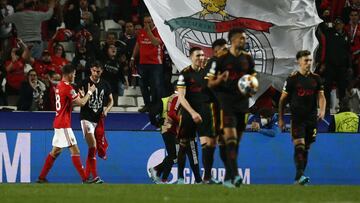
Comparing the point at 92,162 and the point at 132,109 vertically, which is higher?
the point at 132,109

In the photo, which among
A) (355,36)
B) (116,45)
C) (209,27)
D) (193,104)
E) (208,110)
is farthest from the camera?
(355,36)

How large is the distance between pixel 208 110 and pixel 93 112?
3.34m

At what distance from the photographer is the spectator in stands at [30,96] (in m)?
25.2

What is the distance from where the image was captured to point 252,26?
79.1 feet

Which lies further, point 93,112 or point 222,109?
point 93,112

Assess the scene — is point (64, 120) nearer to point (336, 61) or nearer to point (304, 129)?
point (304, 129)

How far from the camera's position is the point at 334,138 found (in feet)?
76.6

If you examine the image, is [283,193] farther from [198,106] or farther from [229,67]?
[198,106]

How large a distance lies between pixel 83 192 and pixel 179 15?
8.12m

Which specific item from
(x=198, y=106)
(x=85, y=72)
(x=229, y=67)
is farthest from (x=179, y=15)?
(x=229, y=67)

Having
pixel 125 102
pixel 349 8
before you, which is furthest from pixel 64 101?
pixel 349 8

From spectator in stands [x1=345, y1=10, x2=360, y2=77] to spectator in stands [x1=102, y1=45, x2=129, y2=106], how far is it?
5.16 meters

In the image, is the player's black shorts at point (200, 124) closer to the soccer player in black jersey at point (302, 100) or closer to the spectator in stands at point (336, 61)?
the soccer player in black jersey at point (302, 100)

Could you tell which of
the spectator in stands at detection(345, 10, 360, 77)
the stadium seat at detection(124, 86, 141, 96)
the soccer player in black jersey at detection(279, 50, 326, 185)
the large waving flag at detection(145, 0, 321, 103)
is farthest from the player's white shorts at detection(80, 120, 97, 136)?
the spectator in stands at detection(345, 10, 360, 77)
